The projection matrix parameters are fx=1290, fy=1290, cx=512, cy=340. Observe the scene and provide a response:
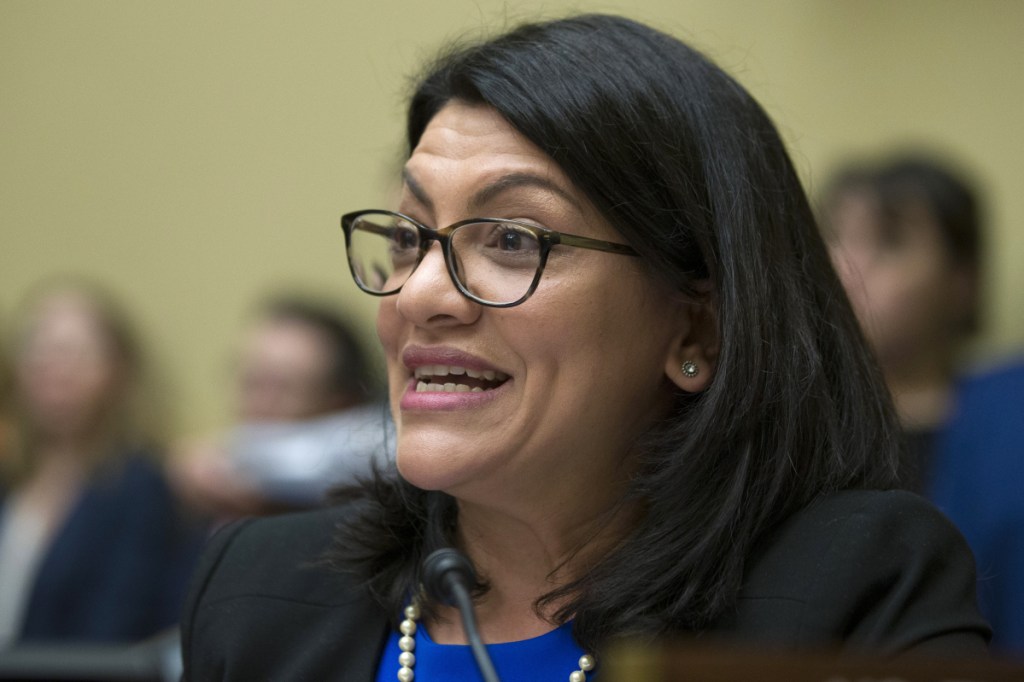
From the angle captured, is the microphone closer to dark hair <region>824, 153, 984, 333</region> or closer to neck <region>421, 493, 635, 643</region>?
neck <region>421, 493, 635, 643</region>

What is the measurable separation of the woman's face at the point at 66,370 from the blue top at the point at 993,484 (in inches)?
114

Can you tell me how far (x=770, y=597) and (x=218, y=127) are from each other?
3986 mm

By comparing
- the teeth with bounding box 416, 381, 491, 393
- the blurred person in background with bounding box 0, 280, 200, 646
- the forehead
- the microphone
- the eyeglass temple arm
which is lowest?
the blurred person in background with bounding box 0, 280, 200, 646

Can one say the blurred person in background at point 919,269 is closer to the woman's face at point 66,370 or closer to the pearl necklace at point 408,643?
the pearl necklace at point 408,643

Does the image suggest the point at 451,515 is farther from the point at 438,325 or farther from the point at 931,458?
the point at 931,458

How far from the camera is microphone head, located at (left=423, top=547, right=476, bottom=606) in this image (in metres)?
1.54

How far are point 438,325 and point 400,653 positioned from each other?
0.45 meters

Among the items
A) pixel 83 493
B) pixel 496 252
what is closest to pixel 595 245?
pixel 496 252

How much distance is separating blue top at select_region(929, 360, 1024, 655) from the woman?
2.73 ft

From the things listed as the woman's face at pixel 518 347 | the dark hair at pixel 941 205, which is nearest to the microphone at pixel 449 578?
the woman's face at pixel 518 347

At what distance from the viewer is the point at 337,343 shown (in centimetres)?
415

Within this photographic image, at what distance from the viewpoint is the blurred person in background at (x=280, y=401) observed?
384 centimetres

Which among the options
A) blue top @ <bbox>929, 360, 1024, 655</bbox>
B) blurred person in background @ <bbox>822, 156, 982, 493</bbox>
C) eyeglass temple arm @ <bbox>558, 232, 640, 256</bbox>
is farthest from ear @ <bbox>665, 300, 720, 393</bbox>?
blurred person in background @ <bbox>822, 156, 982, 493</bbox>

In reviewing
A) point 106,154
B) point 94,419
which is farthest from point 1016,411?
point 106,154
